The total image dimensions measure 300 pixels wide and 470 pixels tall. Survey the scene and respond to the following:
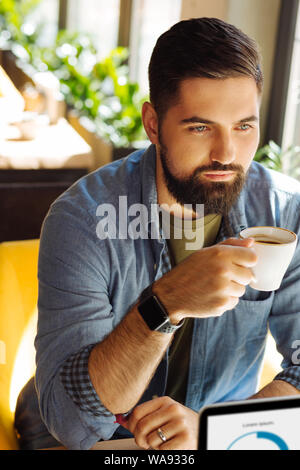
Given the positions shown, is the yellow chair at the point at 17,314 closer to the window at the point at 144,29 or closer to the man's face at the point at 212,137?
the man's face at the point at 212,137

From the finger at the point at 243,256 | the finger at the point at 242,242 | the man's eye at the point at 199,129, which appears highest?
the man's eye at the point at 199,129

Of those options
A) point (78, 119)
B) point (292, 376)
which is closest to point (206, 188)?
point (292, 376)

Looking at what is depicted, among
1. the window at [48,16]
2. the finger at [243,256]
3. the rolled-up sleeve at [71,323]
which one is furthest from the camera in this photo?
the window at [48,16]

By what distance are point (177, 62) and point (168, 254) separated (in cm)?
43

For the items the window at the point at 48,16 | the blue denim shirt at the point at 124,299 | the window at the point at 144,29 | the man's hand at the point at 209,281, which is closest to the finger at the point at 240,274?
the man's hand at the point at 209,281

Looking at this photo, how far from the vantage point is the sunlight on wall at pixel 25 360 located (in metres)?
1.59

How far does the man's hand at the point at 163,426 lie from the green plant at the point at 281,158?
5.58 feet

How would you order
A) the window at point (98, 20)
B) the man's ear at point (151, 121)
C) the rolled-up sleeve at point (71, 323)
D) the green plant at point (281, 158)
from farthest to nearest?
the window at point (98, 20), the green plant at point (281, 158), the man's ear at point (151, 121), the rolled-up sleeve at point (71, 323)

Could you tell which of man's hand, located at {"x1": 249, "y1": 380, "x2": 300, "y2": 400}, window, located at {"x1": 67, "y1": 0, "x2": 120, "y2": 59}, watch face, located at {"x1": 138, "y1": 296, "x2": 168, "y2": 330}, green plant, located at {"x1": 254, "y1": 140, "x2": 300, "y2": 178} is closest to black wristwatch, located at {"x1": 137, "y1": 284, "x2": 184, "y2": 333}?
watch face, located at {"x1": 138, "y1": 296, "x2": 168, "y2": 330}
